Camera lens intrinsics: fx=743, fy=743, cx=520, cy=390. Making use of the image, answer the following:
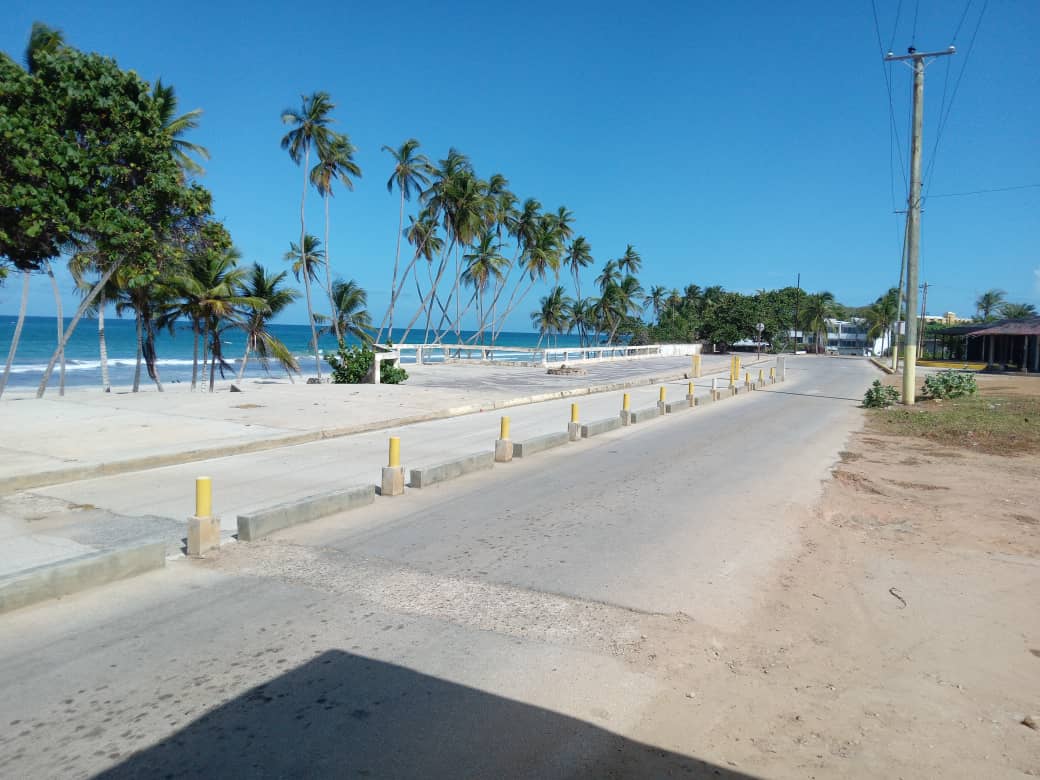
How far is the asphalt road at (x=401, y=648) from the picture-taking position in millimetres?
3562

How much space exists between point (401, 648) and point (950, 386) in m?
23.0

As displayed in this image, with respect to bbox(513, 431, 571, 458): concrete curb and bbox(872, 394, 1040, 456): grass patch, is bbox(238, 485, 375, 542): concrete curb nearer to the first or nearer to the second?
bbox(513, 431, 571, 458): concrete curb

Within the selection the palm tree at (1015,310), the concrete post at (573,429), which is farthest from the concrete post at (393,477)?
the palm tree at (1015,310)

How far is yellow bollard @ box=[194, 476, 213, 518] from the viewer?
6.46 m

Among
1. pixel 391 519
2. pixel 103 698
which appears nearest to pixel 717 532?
pixel 391 519

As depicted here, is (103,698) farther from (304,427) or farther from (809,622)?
(304,427)

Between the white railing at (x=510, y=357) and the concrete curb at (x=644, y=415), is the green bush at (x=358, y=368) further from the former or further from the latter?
the concrete curb at (x=644, y=415)

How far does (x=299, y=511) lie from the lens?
25.0 feet

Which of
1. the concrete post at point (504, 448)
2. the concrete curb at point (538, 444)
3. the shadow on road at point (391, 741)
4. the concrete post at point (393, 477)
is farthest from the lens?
the concrete curb at point (538, 444)

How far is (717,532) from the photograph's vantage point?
775 cm

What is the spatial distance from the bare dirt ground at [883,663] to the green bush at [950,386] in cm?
1618

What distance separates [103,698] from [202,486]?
264 centimetres

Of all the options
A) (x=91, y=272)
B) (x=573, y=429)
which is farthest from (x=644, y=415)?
(x=91, y=272)

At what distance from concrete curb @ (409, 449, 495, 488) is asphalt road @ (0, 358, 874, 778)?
895 millimetres
